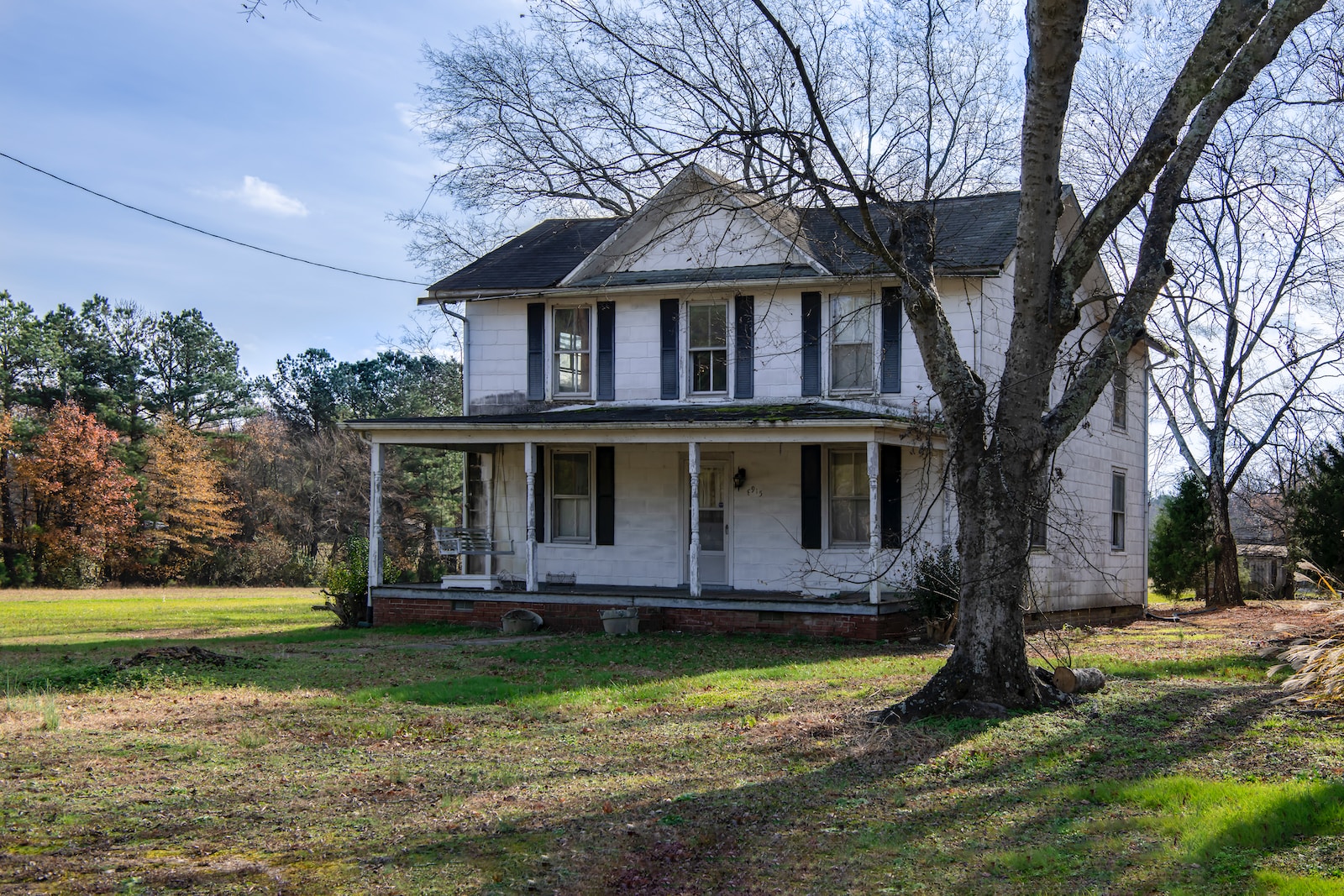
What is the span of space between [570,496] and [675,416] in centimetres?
328

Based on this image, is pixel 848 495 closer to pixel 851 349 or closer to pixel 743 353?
pixel 851 349

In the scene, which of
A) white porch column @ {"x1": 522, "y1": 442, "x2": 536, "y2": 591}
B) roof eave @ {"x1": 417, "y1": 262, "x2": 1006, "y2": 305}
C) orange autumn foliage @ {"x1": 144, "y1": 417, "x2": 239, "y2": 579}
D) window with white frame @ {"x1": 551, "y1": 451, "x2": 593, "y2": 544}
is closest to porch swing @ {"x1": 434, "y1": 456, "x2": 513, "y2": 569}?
white porch column @ {"x1": 522, "y1": 442, "x2": 536, "y2": 591}

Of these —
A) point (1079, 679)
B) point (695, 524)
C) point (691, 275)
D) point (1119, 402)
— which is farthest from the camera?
point (1119, 402)

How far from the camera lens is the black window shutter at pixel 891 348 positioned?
55.8 ft

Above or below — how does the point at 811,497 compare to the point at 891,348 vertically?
below

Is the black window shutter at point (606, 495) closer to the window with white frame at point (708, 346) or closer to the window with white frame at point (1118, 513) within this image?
the window with white frame at point (708, 346)

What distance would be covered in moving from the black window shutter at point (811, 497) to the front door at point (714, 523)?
1.39 meters

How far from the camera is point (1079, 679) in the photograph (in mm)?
9359

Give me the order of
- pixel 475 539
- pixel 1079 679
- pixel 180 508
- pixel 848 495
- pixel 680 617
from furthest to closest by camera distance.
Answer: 1. pixel 180 508
2. pixel 475 539
3. pixel 848 495
4. pixel 680 617
5. pixel 1079 679

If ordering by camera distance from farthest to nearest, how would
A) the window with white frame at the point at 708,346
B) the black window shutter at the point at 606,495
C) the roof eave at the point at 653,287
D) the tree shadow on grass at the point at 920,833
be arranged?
the black window shutter at the point at 606,495
the window with white frame at the point at 708,346
the roof eave at the point at 653,287
the tree shadow on grass at the point at 920,833

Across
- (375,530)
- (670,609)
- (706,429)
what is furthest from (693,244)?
(375,530)

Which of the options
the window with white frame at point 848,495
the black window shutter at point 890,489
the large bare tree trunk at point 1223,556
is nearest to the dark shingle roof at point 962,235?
the black window shutter at point 890,489

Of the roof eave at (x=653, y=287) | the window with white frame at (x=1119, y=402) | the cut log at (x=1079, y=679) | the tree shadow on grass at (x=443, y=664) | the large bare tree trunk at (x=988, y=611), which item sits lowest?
the tree shadow on grass at (x=443, y=664)

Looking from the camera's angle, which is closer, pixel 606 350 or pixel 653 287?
pixel 653 287
